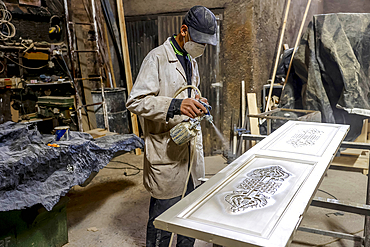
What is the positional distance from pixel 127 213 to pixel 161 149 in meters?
1.64

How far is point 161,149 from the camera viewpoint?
1.75 meters

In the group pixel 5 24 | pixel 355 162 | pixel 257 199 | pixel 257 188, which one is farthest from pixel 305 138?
pixel 5 24

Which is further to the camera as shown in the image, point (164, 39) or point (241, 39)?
point (164, 39)

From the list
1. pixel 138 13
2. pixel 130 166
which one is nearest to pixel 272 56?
pixel 138 13

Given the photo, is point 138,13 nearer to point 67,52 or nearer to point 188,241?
point 67,52

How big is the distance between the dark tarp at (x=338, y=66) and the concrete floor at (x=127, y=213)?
0.76 meters

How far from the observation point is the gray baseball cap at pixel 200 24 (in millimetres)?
1652

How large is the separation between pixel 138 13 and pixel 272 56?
2431mm

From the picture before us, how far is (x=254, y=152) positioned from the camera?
1.92 meters

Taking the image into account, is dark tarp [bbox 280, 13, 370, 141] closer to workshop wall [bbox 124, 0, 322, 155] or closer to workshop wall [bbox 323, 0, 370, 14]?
workshop wall [bbox 124, 0, 322, 155]

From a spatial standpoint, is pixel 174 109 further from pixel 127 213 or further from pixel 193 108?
pixel 127 213

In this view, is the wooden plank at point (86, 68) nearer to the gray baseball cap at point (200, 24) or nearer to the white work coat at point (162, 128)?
the white work coat at point (162, 128)

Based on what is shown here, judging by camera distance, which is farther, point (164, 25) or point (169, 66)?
point (164, 25)

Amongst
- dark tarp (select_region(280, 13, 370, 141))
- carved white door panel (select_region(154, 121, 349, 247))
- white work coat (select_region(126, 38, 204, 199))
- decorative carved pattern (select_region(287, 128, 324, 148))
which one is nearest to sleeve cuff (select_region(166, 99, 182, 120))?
white work coat (select_region(126, 38, 204, 199))
